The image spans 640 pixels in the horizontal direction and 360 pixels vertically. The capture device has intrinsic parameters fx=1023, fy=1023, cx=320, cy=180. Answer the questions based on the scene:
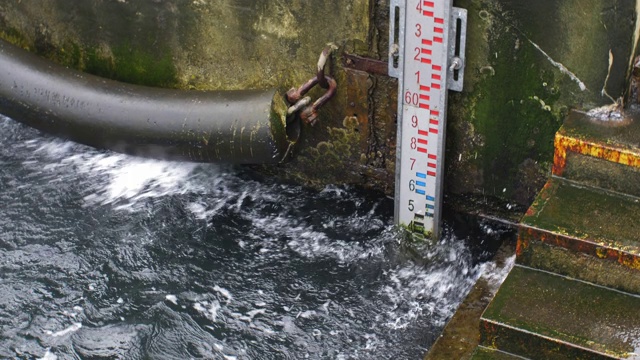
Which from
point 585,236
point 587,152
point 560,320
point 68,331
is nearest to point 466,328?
point 560,320

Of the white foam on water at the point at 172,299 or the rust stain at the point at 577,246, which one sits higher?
the rust stain at the point at 577,246

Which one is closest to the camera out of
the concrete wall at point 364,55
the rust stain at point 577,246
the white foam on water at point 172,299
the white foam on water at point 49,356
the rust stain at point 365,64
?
the rust stain at point 577,246

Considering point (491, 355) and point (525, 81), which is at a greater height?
point (525, 81)

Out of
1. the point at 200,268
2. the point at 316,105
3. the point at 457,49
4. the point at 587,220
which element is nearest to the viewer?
the point at 587,220

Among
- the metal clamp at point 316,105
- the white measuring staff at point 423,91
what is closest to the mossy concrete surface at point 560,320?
the white measuring staff at point 423,91

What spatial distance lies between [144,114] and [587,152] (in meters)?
2.47

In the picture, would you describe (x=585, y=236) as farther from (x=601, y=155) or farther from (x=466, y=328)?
(x=466, y=328)

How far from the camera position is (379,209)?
591 cm

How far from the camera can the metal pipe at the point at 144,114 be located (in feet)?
18.4

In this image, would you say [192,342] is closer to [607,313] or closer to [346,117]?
[346,117]

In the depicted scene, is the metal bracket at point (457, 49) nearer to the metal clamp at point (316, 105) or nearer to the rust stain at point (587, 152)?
the rust stain at point (587, 152)

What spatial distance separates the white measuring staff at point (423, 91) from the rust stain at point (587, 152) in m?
0.62

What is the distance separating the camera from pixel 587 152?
482cm

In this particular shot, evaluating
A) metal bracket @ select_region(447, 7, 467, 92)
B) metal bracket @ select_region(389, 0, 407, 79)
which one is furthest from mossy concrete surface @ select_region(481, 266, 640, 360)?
metal bracket @ select_region(389, 0, 407, 79)
